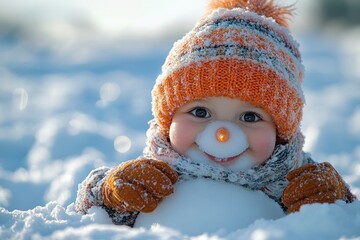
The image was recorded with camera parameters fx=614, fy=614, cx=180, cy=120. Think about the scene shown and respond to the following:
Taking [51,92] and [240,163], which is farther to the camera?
[51,92]

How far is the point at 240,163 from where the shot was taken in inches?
86.7

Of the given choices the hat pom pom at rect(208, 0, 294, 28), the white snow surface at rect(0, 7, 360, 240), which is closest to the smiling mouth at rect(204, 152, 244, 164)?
the white snow surface at rect(0, 7, 360, 240)

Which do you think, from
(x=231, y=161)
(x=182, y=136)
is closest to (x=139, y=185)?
(x=182, y=136)

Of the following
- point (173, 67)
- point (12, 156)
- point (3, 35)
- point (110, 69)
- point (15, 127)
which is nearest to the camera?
point (173, 67)

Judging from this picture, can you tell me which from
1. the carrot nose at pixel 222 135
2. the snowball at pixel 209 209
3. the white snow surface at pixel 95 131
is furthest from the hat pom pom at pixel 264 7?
the white snow surface at pixel 95 131

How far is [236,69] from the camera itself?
2.17 metres

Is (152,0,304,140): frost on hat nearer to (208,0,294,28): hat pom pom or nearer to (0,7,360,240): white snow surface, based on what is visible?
(208,0,294,28): hat pom pom

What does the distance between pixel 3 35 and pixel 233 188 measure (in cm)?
1372

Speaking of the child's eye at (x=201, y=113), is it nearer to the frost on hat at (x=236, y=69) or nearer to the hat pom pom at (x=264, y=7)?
the frost on hat at (x=236, y=69)

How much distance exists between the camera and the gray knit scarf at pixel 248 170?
85.1 inches

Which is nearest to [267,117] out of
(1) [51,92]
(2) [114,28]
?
(1) [51,92]

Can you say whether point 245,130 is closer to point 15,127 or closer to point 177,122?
point 177,122

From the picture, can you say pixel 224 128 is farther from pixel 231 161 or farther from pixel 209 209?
pixel 209 209

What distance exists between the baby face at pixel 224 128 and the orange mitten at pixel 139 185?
5.4 inches
